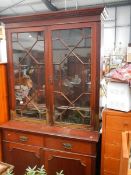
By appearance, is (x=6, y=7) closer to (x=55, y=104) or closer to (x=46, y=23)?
(x=46, y=23)

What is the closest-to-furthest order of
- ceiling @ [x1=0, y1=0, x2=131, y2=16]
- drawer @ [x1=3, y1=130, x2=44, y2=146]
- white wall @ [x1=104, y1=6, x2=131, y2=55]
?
drawer @ [x1=3, y1=130, x2=44, y2=146] → ceiling @ [x1=0, y1=0, x2=131, y2=16] → white wall @ [x1=104, y1=6, x2=131, y2=55]

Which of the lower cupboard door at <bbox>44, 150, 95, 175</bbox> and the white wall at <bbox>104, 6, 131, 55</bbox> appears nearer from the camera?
the lower cupboard door at <bbox>44, 150, 95, 175</bbox>

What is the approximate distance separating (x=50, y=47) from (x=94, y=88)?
62 cm

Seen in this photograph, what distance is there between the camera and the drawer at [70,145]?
1944mm

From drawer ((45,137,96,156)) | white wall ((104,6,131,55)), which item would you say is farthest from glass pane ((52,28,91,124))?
white wall ((104,6,131,55))

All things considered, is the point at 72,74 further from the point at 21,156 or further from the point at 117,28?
the point at 117,28

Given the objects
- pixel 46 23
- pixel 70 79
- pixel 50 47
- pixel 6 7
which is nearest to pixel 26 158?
pixel 70 79

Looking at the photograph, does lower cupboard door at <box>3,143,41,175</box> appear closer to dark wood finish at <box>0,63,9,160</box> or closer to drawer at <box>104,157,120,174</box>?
dark wood finish at <box>0,63,9,160</box>

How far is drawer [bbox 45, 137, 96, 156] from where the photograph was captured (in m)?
1.94

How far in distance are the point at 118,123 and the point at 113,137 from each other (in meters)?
0.14


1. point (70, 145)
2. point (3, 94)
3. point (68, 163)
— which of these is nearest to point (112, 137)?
point (70, 145)

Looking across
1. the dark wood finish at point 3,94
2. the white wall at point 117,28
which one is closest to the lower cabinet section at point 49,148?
the dark wood finish at point 3,94

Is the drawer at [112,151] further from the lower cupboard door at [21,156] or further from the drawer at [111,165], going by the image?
the lower cupboard door at [21,156]

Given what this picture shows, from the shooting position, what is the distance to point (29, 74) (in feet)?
7.36
